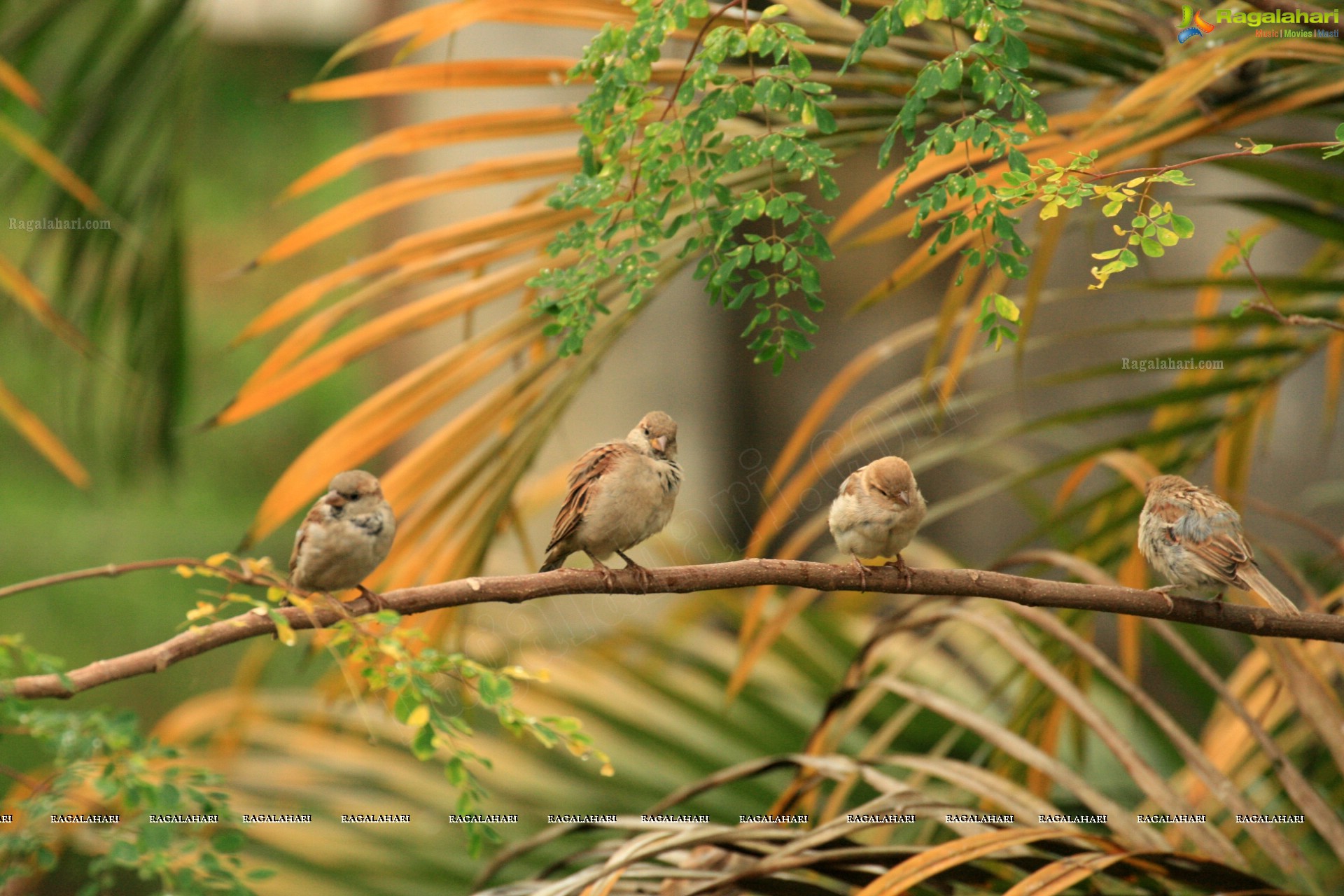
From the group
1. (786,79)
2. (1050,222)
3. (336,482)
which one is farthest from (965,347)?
(336,482)

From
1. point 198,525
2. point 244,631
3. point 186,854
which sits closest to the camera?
point 244,631

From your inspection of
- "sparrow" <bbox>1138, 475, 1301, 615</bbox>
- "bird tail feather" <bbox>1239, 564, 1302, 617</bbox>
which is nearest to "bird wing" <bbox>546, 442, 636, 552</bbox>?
"sparrow" <bbox>1138, 475, 1301, 615</bbox>

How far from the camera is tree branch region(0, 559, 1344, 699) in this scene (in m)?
1.17

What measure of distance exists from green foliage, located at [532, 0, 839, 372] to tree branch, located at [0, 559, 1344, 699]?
1.07ft

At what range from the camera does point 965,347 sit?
6.75ft

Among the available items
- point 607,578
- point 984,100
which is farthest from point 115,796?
point 984,100

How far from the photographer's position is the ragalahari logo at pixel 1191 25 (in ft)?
5.68

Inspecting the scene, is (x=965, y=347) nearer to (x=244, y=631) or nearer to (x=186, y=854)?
(x=244, y=631)

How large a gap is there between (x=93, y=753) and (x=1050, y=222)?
5.75 feet

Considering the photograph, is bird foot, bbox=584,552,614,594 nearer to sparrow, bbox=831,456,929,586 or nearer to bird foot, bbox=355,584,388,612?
bird foot, bbox=355,584,388,612

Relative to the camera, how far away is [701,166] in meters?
1.50

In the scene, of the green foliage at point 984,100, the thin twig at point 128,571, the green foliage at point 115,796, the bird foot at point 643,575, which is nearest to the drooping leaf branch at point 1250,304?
the green foliage at point 984,100

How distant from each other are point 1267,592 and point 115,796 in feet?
5.13

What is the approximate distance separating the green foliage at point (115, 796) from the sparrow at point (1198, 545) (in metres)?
1.31
